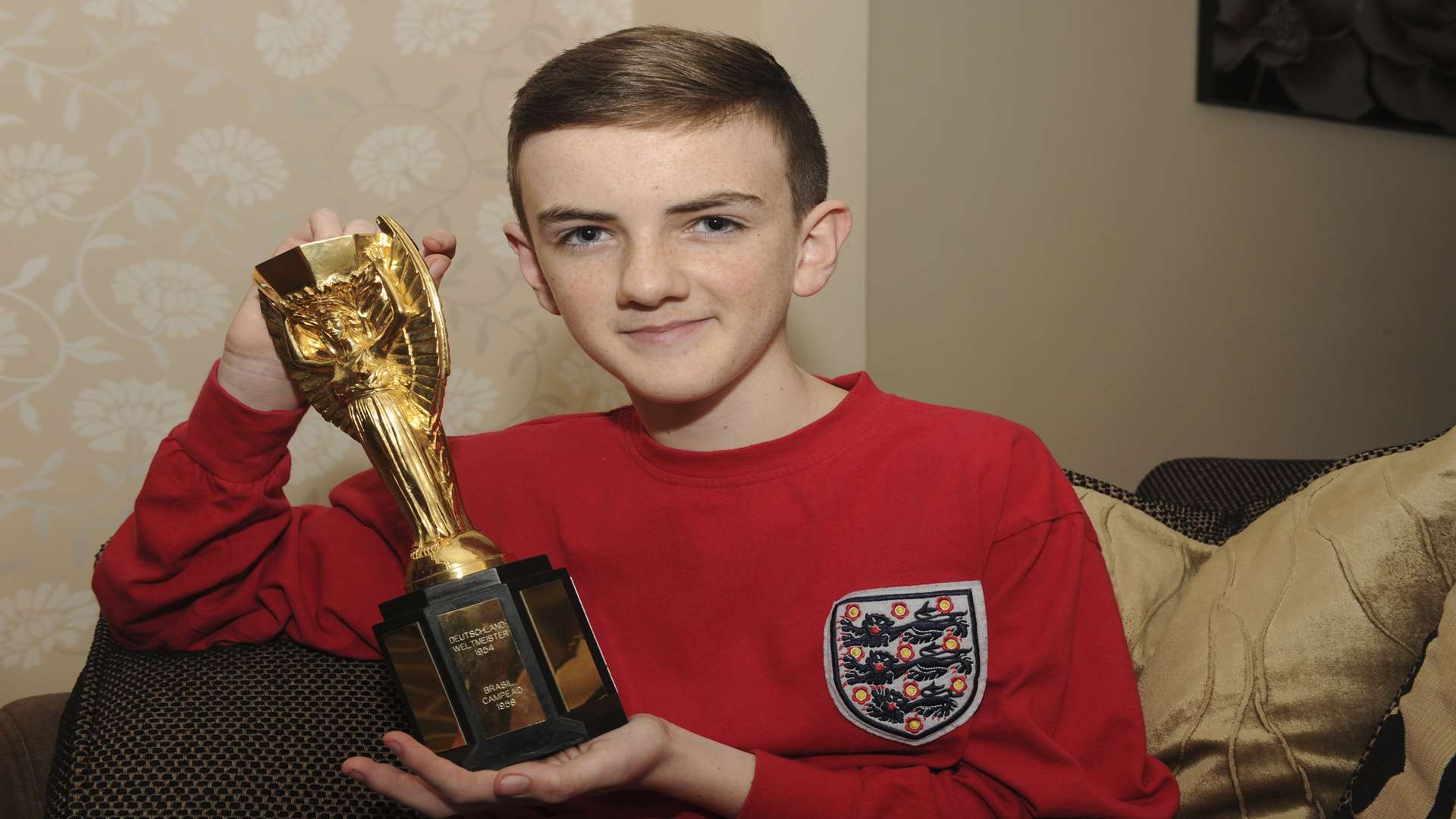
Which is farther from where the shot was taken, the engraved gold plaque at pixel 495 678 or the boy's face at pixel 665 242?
the boy's face at pixel 665 242

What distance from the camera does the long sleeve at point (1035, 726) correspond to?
89 centimetres

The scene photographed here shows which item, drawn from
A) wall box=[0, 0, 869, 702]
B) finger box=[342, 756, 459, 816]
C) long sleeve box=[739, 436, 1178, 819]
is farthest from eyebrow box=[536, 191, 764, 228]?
wall box=[0, 0, 869, 702]

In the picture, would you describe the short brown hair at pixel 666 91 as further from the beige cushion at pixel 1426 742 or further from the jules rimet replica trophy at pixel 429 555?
the beige cushion at pixel 1426 742

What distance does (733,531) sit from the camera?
3.28 feet

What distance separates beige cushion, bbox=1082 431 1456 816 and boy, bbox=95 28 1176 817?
0.08m

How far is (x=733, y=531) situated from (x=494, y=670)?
0.29 m

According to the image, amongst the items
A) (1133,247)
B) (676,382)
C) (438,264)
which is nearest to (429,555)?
(676,382)

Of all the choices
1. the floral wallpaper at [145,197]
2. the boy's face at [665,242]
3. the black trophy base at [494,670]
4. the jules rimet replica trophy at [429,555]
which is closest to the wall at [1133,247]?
the floral wallpaper at [145,197]

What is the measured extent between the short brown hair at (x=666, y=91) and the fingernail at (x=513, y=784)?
1.58 ft

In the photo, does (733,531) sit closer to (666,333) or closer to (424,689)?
(666,333)

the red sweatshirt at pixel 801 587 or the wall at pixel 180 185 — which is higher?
the wall at pixel 180 185

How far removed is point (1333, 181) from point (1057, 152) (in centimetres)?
86

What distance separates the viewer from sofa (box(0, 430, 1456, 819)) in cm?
92

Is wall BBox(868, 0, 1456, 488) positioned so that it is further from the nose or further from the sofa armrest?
the sofa armrest
